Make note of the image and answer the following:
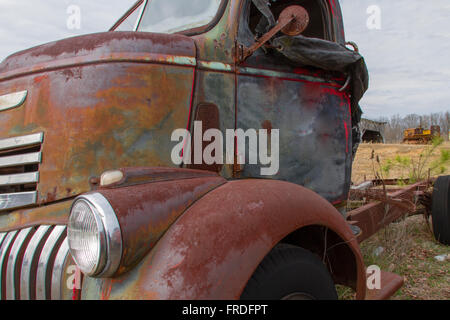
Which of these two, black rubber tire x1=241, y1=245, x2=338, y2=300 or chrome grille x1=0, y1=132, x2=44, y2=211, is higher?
chrome grille x1=0, y1=132, x2=44, y2=211

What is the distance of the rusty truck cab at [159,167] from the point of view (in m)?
1.26

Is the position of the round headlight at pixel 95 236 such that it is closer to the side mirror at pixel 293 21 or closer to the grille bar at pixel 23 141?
the grille bar at pixel 23 141

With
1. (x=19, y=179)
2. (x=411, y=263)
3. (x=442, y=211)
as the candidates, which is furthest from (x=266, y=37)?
(x=442, y=211)

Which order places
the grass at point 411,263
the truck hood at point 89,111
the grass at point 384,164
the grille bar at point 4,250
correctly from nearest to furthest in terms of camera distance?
the grille bar at point 4,250, the truck hood at point 89,111, the grass at point 411,263, the grass at point 384,164

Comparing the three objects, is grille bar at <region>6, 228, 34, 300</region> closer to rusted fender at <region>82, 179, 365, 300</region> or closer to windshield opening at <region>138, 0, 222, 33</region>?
rusted fender at <region>82, 179, 365, 300</region>

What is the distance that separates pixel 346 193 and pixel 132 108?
1.79 m

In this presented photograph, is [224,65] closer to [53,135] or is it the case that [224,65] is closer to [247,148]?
[247,148]

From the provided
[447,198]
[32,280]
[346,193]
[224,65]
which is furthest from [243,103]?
[447,198]

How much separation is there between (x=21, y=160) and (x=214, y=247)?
1.20 m

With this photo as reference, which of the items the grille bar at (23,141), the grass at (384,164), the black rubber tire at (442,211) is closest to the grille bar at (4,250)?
the grille bar at (23,141)

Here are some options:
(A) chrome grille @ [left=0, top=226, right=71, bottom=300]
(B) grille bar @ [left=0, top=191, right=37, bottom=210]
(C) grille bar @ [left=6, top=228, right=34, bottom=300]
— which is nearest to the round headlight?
(A) chrome grille @ [left=0, top=226, right=71, bottom=300]

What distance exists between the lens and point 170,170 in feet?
5.44

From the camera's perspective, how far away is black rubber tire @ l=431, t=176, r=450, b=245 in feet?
12.9

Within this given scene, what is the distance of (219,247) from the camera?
4.13 feet
